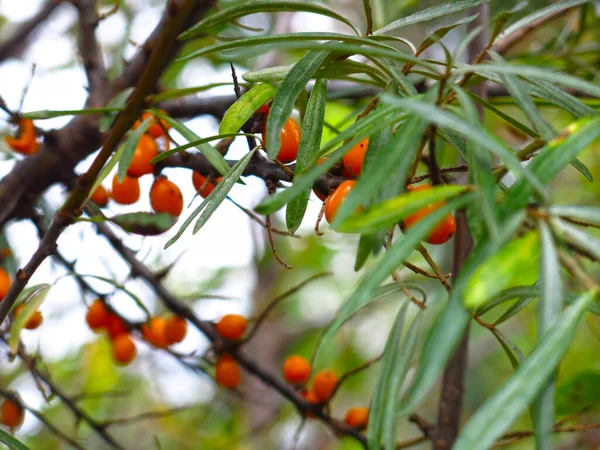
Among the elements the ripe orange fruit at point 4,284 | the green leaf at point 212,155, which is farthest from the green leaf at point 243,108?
the ripe orange fruit at point 4,284

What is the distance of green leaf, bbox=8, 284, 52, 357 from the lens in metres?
0.50

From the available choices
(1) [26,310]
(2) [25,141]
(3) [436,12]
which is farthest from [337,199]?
(2) [25,141]

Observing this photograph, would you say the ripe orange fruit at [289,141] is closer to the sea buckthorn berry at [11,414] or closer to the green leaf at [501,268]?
the green leaf at [501,268]

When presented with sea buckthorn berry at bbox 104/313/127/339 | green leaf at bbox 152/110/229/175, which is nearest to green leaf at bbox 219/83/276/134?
green leaf at bbox 152/110/229/175

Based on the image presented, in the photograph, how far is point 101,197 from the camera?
30.0 inches

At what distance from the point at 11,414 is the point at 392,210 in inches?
24.3

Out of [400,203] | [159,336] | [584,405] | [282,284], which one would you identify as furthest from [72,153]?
[282,284]

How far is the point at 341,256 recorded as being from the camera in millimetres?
1894

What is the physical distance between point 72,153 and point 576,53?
2.43ft

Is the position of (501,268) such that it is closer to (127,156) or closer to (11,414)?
(127,156)

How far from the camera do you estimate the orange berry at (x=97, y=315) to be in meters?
0.83

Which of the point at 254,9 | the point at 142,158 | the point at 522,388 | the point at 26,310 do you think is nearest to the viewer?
the point at 522,388

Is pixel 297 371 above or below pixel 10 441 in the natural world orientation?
above

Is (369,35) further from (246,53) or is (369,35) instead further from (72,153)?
(72,153)
